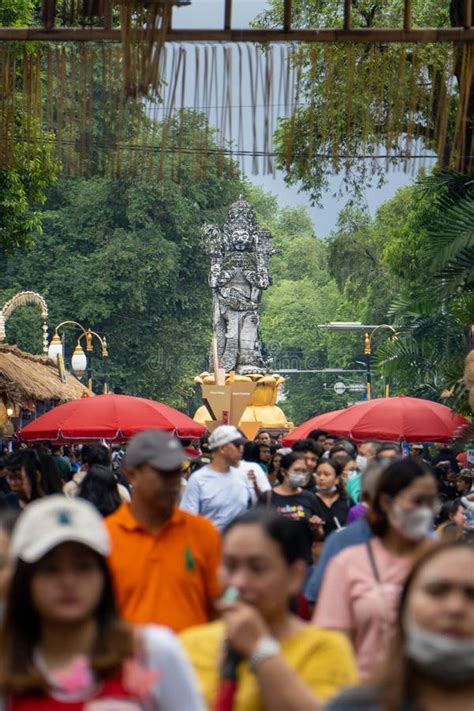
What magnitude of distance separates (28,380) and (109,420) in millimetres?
10651

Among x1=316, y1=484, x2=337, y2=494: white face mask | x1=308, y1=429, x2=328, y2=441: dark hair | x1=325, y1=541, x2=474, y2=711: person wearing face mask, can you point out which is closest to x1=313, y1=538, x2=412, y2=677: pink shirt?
x1=325, y1=541, x2=474, y2=711: person wearing face mask

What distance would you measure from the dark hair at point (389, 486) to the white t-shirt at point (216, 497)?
4.65 meters

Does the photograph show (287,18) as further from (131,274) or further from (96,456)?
(131,274)

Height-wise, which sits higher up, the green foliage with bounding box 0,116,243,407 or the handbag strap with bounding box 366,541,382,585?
the handbag strap with bounding box 366,541,382,585

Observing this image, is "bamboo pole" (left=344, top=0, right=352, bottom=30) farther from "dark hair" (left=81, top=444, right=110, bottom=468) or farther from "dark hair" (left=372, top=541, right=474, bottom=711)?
"dark hair" (left=372, top=541, right=474, bottom=711)

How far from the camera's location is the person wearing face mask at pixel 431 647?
10.8ft

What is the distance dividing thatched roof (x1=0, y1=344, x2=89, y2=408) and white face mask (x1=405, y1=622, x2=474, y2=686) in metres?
26.4

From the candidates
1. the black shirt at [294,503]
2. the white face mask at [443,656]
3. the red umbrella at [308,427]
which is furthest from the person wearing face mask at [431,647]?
the red umbrella at [308,427]

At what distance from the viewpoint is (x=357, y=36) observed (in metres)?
11.0

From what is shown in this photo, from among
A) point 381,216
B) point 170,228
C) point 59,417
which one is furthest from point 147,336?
point 59,417

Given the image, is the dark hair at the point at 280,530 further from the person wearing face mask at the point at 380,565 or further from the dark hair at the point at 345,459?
the dark hair at the point at 345,459

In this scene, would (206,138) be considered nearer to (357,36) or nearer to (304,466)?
(357,36)

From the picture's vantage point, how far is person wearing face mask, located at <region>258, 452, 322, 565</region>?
37.7 feet

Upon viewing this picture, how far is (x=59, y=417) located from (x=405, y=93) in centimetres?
1172
